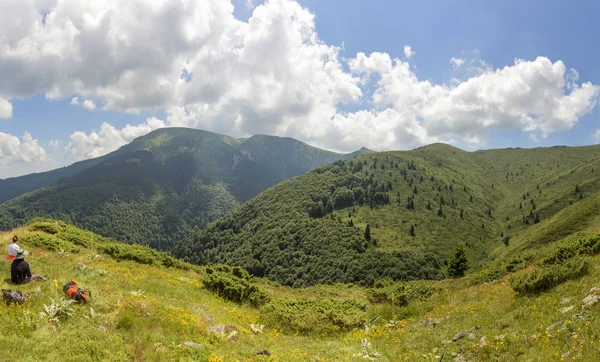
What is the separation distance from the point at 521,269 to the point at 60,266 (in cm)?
3166

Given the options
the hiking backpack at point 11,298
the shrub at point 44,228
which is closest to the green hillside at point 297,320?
the hiking backpack at point 11,298

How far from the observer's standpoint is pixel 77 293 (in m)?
12.4

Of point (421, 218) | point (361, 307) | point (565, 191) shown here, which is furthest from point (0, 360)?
point (565, 191)

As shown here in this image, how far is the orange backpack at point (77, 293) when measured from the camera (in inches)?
484

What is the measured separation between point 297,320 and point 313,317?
3.30ft

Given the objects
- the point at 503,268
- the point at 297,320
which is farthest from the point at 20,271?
the point at 503,268

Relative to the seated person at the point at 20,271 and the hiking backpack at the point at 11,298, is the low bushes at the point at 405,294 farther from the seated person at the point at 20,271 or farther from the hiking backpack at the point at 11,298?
the seated person at the point at 20,271

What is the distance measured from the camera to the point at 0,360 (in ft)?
25.9

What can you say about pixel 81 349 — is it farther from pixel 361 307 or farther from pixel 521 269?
pixel 521 269

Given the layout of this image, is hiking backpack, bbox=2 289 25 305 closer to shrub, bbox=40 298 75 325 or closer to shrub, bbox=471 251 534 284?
shrub, bbox=40 298 75 325

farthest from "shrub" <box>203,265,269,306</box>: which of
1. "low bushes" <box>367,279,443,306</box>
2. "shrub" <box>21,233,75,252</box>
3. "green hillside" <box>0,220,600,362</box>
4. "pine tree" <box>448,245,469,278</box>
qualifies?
"pine tree" <box>448,245,469,278</box>

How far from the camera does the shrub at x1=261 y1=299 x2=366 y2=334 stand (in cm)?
1816

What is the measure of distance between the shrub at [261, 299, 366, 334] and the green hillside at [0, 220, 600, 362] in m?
0.07

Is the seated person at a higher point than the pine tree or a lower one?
higher
